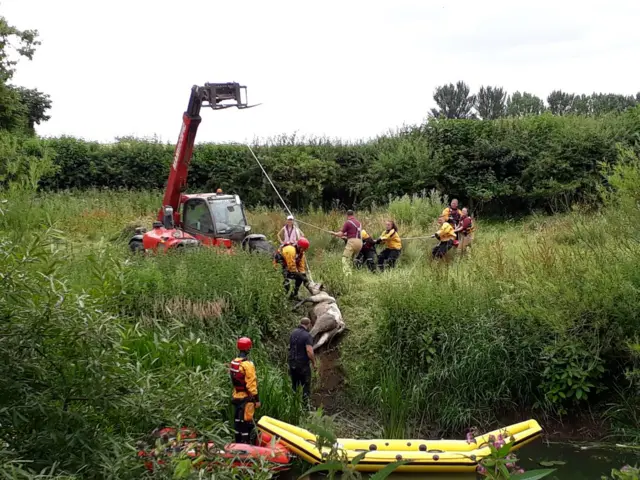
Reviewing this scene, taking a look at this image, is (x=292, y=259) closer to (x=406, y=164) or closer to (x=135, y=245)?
(x=135, y=245)

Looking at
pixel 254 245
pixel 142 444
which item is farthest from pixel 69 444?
pixel 254 245

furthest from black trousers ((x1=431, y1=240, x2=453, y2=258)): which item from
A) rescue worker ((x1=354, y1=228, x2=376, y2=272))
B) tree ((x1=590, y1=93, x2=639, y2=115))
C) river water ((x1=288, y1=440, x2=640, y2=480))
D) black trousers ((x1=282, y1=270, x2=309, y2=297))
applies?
tree ((x1=590, y1=93, x2=639, y2=115))

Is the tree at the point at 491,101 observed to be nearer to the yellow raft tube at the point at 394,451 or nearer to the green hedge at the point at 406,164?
the green hedge at the point at 406,164

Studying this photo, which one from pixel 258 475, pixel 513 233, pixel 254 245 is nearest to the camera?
pixel 258 475

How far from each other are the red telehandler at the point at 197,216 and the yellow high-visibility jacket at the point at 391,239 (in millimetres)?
2290

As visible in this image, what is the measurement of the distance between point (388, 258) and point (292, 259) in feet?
9.56

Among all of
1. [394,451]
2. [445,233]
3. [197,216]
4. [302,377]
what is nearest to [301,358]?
[302,377]

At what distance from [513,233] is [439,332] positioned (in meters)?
7.96

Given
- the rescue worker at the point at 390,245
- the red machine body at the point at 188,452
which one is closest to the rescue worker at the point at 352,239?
the rescue worker at the point at 390,245

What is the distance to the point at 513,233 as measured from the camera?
1731cm

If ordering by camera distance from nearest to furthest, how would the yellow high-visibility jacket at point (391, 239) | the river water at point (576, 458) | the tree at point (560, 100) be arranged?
the river water at point (576, 458) → the yellow high-visibility jacket at point (391, 239) → the tree at point (560, 100)

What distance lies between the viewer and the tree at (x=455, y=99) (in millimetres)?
55844

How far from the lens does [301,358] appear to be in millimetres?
9383

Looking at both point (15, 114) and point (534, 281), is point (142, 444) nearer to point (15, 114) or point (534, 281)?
point (534, 281)
